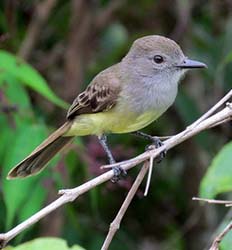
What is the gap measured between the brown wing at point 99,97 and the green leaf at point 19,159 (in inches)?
7.7

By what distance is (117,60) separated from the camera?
5477mm

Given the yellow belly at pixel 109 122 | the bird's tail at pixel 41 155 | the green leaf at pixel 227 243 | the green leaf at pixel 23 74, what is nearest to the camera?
the green leaf at pixel 227 243

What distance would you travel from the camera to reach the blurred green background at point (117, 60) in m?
5.03

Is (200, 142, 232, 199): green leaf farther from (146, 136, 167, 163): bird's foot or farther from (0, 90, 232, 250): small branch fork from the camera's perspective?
(0, 90, 232, 250): small branch fork

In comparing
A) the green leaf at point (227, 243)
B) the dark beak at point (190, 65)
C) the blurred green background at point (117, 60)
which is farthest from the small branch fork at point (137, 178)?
the blurred green background at point (117, 60)

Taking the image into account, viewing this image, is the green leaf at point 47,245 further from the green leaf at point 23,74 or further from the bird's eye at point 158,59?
the bird's eye at point 158,59

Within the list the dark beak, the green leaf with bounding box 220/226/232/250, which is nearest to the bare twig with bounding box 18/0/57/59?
the dark beak

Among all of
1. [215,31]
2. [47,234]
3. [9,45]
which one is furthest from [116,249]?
[215,31]

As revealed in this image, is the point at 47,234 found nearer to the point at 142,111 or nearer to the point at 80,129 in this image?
the point at 80,129

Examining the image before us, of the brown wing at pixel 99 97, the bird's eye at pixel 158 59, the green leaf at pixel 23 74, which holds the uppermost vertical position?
the bird's eye at pixel 158 59

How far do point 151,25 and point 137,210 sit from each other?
1270mm

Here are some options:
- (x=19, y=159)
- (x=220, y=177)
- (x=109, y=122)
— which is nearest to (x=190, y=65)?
(x=109, y=122)

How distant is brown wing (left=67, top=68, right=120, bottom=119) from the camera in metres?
3.82

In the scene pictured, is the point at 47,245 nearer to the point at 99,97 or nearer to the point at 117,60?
the point at 99,97
